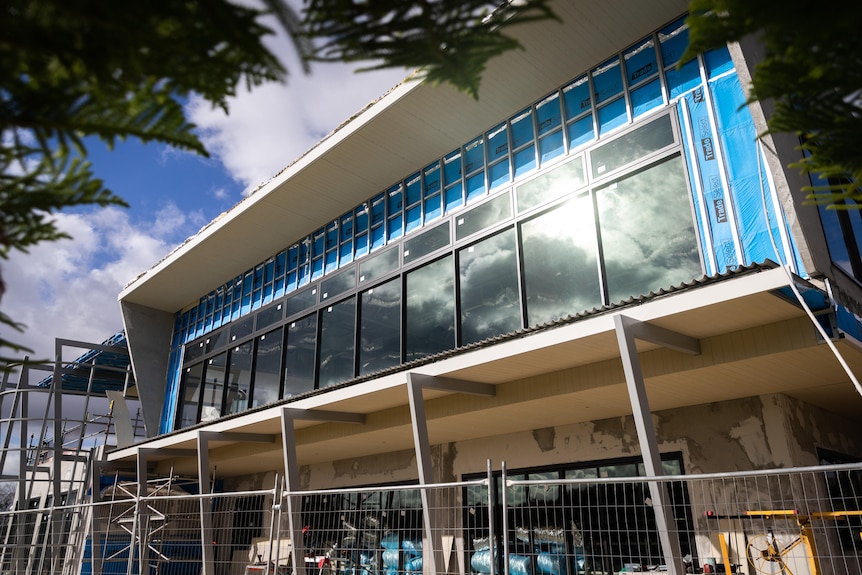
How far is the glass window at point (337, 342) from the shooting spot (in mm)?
15062

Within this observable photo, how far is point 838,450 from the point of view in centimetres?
1052

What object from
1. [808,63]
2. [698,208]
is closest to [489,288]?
[698,208]

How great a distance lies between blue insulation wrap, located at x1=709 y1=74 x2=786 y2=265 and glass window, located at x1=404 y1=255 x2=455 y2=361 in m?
5.56

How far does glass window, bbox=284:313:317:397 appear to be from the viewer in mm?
16078

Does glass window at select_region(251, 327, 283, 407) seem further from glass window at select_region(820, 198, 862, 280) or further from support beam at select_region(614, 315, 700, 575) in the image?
glass window at select_region(820, 198, 862, 280)

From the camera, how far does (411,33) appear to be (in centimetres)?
196

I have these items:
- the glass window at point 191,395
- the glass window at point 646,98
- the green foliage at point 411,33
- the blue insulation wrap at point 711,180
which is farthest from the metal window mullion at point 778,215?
the glass window at point 191,395

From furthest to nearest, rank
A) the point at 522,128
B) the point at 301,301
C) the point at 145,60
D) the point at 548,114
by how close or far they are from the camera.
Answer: the point at 301,301 → the point at 522,128 → the point at 548,114 → the point at 145,60

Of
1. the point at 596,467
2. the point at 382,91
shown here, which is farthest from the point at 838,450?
the point at 382,91

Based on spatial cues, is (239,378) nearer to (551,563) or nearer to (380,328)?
(380,328)

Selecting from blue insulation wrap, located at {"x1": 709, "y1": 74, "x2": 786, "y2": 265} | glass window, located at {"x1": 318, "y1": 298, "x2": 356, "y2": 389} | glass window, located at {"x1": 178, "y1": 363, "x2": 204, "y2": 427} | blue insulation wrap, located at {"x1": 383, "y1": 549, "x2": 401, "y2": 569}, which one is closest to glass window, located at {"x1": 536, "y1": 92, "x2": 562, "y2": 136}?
blue insulation wrap, located at {"x1": 709, "y1": 74, "x2": 786, "y2": 265}

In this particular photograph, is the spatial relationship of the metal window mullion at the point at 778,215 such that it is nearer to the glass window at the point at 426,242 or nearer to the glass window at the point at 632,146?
the glass window at the point at 632,146

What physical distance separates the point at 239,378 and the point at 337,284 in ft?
15.8

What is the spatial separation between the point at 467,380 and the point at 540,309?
1905 millimetres
